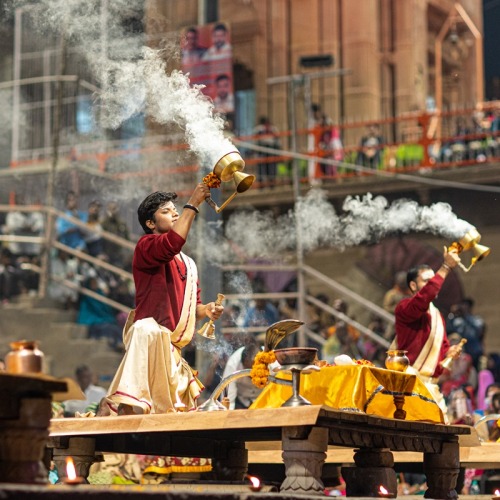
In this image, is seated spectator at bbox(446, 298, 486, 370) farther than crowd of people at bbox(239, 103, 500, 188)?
No

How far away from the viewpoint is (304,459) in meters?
5.77

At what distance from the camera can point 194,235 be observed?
14.8 meters

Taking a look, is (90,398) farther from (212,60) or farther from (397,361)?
(397,361)

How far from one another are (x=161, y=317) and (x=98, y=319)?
25.0 ft

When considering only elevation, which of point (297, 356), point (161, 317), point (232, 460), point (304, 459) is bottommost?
point (232, 460)

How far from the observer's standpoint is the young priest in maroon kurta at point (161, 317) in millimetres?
6887

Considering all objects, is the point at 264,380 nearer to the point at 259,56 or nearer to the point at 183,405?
the point at 183,405

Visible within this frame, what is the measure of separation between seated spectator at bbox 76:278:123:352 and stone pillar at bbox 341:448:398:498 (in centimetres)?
783

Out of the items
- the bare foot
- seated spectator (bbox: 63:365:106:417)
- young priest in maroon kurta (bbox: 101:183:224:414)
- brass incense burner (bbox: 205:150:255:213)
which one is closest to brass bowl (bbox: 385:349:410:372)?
young priest in maroon kurta (bbox: 101:183:224:414)

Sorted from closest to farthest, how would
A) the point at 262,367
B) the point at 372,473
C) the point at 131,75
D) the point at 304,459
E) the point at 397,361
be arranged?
the point at 304,459 → the point at 262,367 → the point at 372,473 → the point at 397,361 → the point at 131,75

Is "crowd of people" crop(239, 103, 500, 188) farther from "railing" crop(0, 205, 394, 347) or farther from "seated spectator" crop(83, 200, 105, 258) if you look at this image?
"seated spectator" crop(83, 200, 105, 258)

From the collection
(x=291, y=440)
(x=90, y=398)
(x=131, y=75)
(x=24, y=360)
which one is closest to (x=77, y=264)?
(x=90, y=398)

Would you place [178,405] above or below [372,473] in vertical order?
above

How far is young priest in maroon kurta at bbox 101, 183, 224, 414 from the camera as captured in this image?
689 cm
